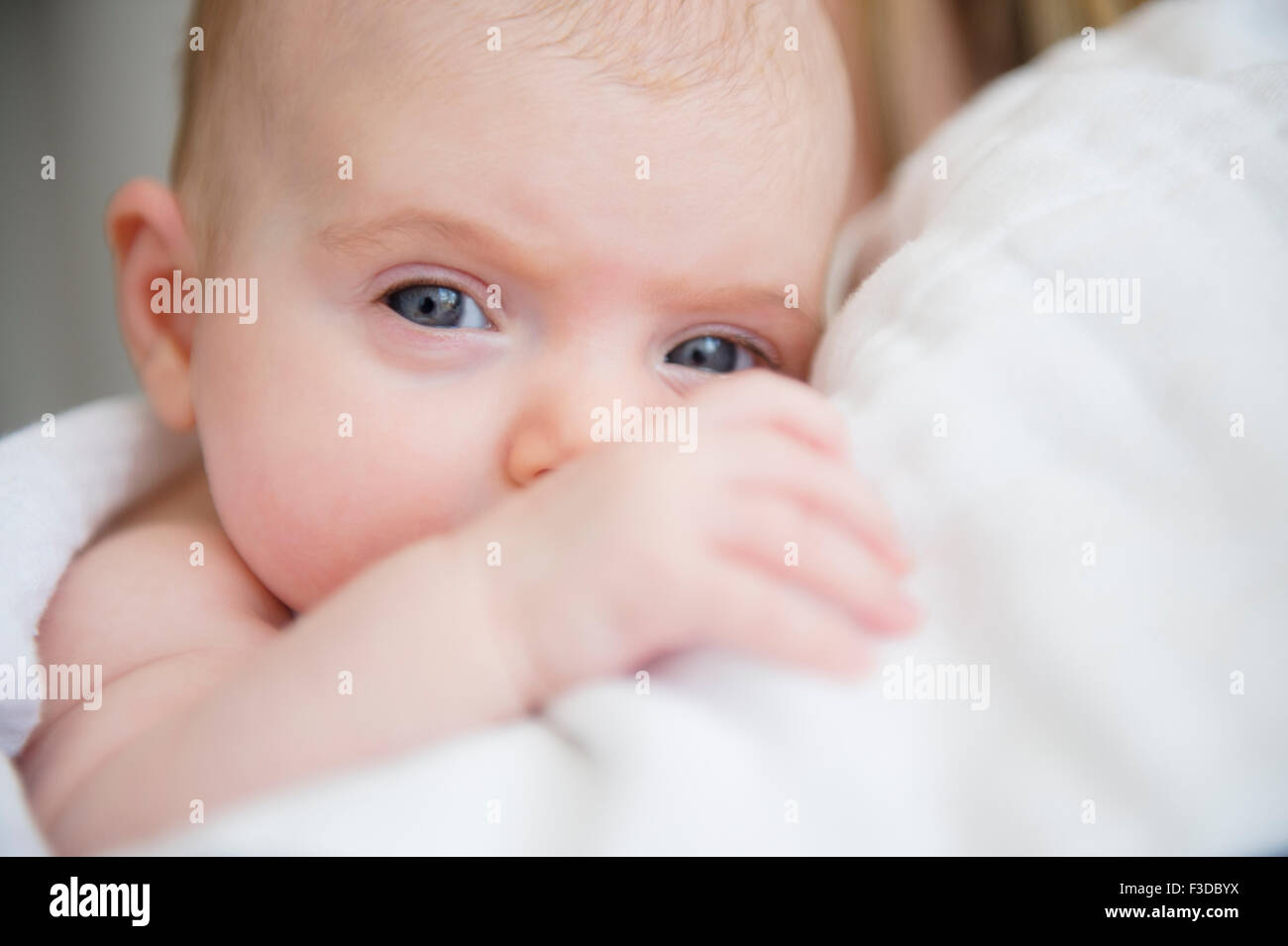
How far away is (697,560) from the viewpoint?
59cm

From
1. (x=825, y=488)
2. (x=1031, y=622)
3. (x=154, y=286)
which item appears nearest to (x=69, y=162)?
(x=154, y=286)

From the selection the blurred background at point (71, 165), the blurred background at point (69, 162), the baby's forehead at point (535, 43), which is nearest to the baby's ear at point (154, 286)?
the baby's forehead at point (535, 43)

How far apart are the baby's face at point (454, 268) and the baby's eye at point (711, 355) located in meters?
0.02

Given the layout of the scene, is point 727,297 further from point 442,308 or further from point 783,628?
point 783,628

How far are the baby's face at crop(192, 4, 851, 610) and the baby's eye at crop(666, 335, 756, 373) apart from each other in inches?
1.0

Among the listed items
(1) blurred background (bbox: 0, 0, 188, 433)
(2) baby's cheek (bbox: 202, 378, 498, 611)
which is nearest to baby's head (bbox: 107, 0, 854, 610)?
(2) baby's cheek (bbox: 202, 378, 498, 611)

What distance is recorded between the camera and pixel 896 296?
751 millimetres

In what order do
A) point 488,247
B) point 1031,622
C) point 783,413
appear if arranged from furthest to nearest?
point 488,247 < point 783,413 < point 1031,622

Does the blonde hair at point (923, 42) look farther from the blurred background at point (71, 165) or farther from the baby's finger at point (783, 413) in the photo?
the blurred background at point (71, 165)

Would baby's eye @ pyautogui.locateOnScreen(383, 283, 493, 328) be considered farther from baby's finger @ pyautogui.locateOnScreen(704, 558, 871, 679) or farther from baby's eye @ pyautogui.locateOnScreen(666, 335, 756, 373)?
baby's finger @ pyautogui.locateOnScreen(704, 558, 871, 679)

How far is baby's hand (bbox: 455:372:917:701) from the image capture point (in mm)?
581

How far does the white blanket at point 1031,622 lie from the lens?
0.51m

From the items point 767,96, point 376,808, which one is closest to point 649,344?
point 767,96

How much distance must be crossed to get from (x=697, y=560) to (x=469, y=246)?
18.0 inches
